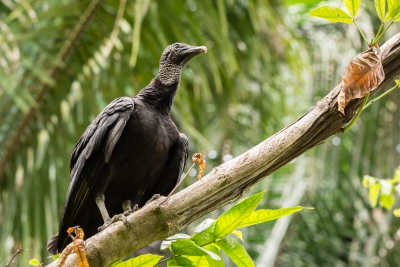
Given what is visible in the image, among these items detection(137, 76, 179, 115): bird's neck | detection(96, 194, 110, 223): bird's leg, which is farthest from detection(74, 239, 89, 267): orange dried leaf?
detection(137, 76, 179, 115): bird's neck

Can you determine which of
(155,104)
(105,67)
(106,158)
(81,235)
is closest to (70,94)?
(105,67)

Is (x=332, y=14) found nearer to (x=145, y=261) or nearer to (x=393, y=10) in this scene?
(x=393, y=10)

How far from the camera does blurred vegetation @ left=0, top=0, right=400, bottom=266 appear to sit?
4559mm

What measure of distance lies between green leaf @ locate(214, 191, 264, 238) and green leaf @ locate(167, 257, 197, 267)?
152mm

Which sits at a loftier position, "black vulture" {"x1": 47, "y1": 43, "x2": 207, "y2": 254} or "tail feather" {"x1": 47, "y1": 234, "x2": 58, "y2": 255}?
"black vulture" {"x1": 47, "y1": 43, "x2": 207, "y2": 254}

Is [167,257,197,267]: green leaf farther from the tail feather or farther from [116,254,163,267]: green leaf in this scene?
the tail feather

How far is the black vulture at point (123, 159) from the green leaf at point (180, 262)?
3.67ft

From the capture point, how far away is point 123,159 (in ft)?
11.1

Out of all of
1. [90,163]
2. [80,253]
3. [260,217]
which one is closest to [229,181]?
[260,217]

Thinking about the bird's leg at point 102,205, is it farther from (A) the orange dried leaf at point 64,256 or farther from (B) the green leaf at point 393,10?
(B) the green leaf at point 393,10

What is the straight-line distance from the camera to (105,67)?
4.71 metres

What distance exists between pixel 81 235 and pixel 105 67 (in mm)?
2871

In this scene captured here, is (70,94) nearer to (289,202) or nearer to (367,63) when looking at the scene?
(289,202)

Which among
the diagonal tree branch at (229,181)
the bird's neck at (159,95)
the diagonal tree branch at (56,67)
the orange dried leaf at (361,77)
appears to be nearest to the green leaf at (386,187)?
the diagonal tree branch at (229,181)
